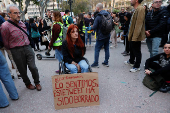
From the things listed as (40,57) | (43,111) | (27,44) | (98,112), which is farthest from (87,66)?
(40,57)

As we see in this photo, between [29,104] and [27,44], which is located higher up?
[27,44]

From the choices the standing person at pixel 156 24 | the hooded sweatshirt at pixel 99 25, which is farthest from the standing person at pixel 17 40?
the standing person at pixel 156 24

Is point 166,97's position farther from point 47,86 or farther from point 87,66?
point 47,86

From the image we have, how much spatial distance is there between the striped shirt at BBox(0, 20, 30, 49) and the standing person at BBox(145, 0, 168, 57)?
10.3ft

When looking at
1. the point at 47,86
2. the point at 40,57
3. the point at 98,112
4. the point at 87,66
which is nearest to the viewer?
the point at 98,112

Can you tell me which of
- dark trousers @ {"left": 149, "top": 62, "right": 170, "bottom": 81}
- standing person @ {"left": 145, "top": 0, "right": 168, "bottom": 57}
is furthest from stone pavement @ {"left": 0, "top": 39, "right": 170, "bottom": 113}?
standing person @ {"left": 145, "top": 0, "right": 168, "bottom": 57}

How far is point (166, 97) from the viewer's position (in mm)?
2531

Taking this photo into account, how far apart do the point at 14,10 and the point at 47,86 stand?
1872 mm

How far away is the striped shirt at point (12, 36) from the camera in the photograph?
2420mm

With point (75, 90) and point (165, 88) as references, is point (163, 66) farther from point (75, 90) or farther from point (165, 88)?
point (75, 90)

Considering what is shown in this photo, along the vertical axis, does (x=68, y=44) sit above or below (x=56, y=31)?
below

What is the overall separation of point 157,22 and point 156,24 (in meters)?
0.05

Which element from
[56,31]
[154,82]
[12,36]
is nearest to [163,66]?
[154,82]

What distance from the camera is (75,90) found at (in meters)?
2.19
